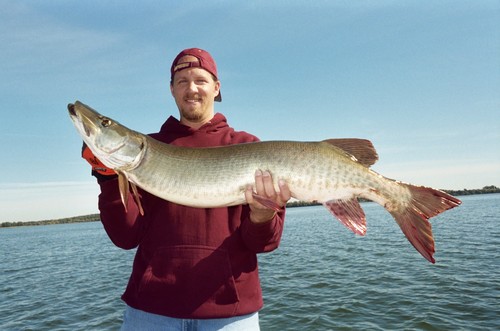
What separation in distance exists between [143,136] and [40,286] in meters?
15.1

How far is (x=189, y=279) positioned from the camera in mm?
2764

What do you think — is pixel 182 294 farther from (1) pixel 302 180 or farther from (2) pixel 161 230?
(1) pixel 302 180

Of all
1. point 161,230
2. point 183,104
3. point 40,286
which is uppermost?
point 183,104

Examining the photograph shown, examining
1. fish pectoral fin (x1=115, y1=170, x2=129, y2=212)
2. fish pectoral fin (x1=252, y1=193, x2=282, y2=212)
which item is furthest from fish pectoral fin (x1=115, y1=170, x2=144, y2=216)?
fish pectoral fin (x1=252, y1=193, x2=282, y2=212)

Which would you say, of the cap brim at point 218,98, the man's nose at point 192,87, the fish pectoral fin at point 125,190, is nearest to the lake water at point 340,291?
the cap brim at point 218,98

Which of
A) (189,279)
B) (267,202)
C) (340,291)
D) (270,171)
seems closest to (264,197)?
(267,202)

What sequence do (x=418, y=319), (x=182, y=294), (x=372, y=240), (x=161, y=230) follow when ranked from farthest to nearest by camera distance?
(x=372, y=240), (x=418, y=319), (x=161, y=230), (x=182, y=294)

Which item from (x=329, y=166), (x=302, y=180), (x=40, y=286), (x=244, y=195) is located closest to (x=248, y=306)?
(x=244, y=195)

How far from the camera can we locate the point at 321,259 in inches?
618

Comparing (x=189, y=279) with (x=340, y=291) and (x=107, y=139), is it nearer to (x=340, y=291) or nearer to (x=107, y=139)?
(x=107, y=139)

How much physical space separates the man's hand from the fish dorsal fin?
2.29ft

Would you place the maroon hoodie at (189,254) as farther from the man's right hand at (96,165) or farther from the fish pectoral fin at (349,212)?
the fish pectoral fin at (349,212)

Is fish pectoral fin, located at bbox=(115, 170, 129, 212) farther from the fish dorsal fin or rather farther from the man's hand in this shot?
the fish dorsal fin

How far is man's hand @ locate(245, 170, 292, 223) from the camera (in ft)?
9.47
